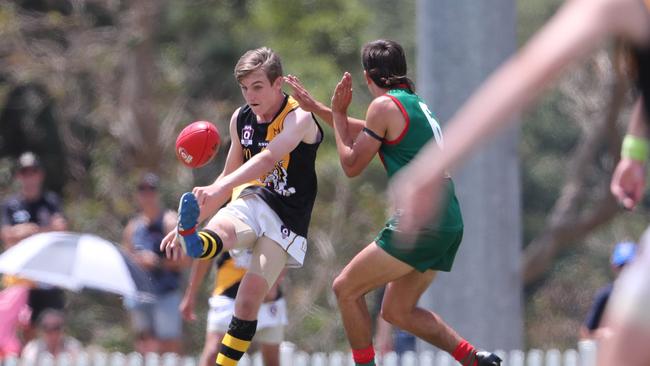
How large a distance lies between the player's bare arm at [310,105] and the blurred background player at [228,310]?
62.1 inches

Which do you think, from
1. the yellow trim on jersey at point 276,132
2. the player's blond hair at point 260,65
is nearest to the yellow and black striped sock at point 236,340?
the yellow trim on jersey at point 276,132

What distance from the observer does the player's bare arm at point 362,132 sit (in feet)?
22.0

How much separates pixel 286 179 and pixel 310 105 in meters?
0.44

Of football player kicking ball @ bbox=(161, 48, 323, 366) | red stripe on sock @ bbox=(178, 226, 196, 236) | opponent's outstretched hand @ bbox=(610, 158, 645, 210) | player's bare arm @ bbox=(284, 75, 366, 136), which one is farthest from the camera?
player's bare arm @ bbox=(284, 75, 366, 136)

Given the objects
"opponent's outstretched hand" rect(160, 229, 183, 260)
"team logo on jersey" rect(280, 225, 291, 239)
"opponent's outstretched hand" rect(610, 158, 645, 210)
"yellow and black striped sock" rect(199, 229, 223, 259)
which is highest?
"opponent's outstretched hand" rect(610, 158, 645, 210)

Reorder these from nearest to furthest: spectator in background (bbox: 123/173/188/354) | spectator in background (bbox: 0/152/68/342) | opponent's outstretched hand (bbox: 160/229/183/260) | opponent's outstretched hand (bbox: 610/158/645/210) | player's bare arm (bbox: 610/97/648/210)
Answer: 1. player's bare arm (bbox: 610/97/648/210)
2. opponent's outstretched hand (bbox: 610/158/645/210)
3. opponent's outstretched hand (bbox: 160/229/183/260)
4. spectator in background (bbox: 123/173/188/354)
5. spectator in background (bbox: 0/152/68/342)

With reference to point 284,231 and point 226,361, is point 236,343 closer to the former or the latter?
point 226,361

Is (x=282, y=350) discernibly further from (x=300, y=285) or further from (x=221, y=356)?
(x=300, y=285)

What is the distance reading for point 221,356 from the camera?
6.85m

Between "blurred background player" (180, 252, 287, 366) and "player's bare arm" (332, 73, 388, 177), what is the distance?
68.3 inches

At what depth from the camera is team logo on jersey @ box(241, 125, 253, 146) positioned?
23.5ft

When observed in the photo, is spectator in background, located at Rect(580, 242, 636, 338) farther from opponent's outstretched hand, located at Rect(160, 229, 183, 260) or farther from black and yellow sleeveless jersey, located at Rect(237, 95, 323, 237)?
opponent's outstretched hand, located at Rect(160, 229, 183, 260)

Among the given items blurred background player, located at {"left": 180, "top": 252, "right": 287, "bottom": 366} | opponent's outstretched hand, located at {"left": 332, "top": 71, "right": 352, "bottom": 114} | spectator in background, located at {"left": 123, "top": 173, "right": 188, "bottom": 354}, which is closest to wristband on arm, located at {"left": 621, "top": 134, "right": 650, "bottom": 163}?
opponent's outstretched hand, located at {"left": 332, "top": 71, "right": 352, "bottom": 114}

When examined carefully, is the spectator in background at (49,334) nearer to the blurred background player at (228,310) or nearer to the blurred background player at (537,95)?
the blurred background player at (228,310)
